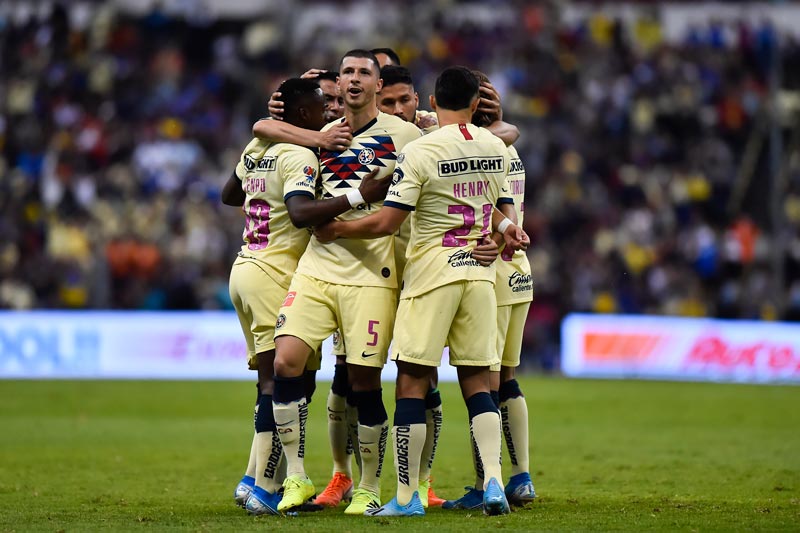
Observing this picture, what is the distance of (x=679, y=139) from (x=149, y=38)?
12.8 meters

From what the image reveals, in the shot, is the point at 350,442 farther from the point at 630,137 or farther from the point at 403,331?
the point at 630,137

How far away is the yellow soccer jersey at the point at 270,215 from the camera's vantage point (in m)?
9.03

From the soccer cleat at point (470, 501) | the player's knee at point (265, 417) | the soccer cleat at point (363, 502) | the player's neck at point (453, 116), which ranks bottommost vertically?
the soccer cleat at point (470, 501)

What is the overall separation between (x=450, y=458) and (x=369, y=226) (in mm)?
5191

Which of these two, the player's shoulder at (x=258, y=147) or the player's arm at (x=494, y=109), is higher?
the player's arm at (x=494, y=109)

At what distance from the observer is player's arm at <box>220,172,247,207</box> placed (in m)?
9.44

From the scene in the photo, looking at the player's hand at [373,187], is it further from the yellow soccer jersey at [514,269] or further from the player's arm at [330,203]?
the yellow soccer jersey at [514,269]

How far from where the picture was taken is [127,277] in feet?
77.8

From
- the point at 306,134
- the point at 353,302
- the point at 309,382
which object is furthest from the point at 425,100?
the point at 353,302

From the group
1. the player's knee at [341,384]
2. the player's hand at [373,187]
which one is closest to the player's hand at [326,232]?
the player's hand at [373,187]

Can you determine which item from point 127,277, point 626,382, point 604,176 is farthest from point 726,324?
point 127,277

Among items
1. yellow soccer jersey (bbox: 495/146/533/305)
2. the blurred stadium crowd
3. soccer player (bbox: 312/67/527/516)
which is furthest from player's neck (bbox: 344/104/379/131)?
the blurred stadium crowd

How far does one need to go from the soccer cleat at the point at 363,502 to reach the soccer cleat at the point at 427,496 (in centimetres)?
62

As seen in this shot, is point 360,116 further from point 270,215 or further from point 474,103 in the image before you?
point 270,215
